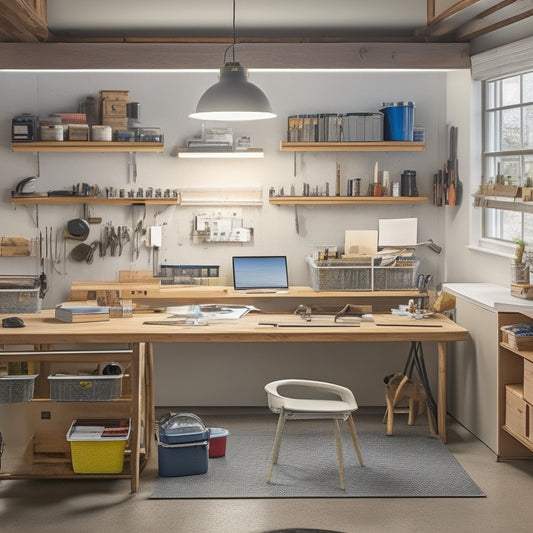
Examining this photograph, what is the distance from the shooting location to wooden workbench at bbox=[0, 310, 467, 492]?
5.53 meters

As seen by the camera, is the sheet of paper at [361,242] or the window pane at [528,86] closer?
the window pane at [528,86]

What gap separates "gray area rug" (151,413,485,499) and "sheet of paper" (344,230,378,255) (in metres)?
1.40

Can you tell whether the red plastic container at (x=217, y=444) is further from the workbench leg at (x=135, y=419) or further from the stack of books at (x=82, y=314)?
the stack of books at (x=82, y=314)

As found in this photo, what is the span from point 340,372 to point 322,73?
2417mm

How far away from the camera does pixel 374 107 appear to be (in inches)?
294

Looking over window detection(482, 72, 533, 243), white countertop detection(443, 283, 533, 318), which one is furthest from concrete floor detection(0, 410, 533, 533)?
window detection(482, 72, 533, 243)

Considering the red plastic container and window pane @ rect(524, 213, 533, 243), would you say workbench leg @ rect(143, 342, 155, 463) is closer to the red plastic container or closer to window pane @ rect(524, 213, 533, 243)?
the red plastic container

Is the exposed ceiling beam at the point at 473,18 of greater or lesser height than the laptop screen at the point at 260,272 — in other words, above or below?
above

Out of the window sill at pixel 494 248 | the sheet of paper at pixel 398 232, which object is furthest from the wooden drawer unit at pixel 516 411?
the sheet of paper at pixel 398 232

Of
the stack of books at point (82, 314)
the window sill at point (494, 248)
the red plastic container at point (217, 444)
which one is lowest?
the red plastic container at point (217, 444)

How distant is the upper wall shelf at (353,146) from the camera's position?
722 centimetres

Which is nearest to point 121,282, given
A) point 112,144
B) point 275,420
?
point 112,144

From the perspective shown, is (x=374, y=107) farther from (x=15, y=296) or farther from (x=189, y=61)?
(x=15, y=296)

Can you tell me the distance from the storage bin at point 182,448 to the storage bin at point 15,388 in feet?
2.75
